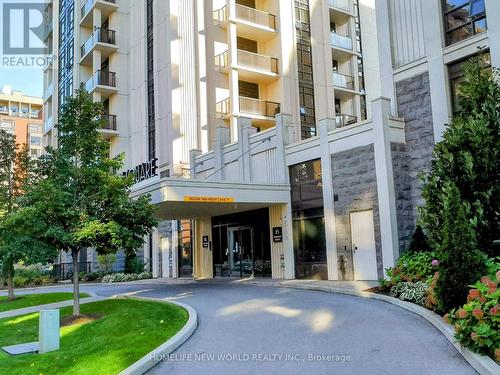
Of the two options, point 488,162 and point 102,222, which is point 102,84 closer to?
point 102,222

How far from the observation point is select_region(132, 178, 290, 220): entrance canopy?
1723cm

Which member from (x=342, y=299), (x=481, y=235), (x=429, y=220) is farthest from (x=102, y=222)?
(x=481, y=235)

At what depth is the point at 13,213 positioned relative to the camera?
480 inches

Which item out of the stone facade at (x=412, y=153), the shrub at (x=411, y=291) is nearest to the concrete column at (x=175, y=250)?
the stone facade at (x=412, y=153)

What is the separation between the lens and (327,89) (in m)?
30.7

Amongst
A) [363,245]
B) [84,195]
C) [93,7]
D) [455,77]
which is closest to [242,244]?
[363,245]

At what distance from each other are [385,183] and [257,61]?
15.2m

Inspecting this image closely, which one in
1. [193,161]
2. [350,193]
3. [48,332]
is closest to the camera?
[48,332]

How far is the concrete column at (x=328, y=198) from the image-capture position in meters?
17.5

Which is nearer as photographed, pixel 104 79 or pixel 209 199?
pixel 209 199

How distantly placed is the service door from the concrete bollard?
1036 centimetres

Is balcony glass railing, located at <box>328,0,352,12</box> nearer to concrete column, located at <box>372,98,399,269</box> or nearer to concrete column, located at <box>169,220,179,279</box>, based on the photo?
concrete column, located at <box>169,220,179,279</box>

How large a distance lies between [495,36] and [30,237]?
44.2 feet

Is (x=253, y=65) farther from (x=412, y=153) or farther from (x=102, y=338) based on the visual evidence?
(x=102, y=338)
